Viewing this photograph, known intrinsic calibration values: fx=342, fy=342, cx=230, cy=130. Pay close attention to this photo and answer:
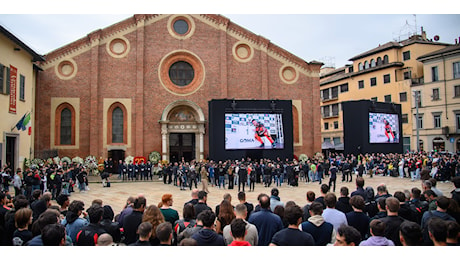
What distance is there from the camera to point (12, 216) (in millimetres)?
5961

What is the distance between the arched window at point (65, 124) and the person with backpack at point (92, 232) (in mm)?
24058

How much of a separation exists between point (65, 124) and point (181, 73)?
1028 cm

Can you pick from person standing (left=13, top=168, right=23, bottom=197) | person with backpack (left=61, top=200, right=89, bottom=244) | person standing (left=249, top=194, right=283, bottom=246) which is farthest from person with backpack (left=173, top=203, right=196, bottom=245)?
person standing (left=13, top=168, right=23, bottom=197)

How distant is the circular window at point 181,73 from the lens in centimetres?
2888

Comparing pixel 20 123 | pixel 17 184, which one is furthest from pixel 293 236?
pixel 20 123

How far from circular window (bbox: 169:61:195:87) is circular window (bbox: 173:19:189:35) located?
2.64 metres

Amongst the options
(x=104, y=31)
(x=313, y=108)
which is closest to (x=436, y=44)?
(x=313, y=108)

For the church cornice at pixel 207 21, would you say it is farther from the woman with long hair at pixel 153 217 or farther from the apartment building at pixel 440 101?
the woman with long hair at pixel 153 217

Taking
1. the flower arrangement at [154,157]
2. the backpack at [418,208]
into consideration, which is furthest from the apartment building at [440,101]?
the backpack at [418,208]

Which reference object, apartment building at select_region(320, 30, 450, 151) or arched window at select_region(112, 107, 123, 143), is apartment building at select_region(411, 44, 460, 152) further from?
Answer: arched window at select_region(112, 107, 123, 143)

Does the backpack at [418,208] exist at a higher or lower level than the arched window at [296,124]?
lower

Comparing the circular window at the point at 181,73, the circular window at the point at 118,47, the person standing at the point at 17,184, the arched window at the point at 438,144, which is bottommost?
the person standing at the point at 17,184

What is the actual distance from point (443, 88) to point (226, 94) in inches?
959

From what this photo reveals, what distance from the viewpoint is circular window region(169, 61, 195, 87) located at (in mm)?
29391
